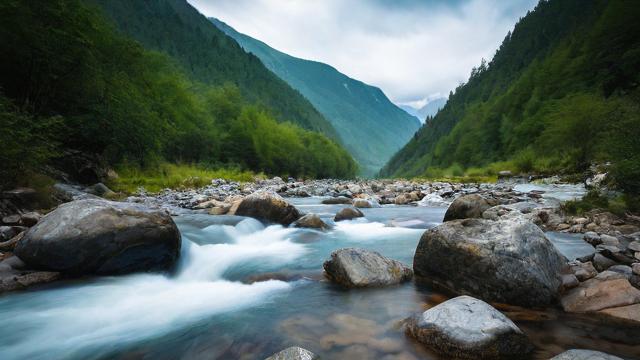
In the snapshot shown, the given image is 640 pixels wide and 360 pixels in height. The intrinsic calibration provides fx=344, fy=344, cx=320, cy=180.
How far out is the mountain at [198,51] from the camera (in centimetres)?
10594

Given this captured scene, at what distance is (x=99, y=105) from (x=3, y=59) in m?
3.81

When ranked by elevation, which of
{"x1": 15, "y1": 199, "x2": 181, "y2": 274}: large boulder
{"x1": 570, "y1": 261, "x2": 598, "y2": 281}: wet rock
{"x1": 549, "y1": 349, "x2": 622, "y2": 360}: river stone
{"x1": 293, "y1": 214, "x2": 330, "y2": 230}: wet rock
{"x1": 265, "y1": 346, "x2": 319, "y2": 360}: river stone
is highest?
{"x1": 15, "y1": 199, "x2": 181, "y2": 274}: large boulder

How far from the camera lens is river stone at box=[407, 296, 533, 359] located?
3.55 metres

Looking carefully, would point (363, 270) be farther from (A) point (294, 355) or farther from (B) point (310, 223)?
(B) point (310, 223)

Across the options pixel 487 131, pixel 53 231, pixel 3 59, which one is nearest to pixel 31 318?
pixel 53 231

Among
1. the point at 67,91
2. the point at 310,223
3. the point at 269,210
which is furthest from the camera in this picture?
the point at 67,91

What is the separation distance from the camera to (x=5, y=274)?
5652 millimetres

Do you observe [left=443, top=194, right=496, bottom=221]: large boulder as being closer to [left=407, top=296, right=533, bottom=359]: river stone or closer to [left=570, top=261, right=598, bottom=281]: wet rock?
[left=570, top=261, right=598, bottom=281]: wet rock

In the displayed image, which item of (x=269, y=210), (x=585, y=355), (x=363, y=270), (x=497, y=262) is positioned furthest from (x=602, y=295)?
(x=269, y=210)

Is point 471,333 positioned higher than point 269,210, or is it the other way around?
point 269,210

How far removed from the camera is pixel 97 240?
5977 mm

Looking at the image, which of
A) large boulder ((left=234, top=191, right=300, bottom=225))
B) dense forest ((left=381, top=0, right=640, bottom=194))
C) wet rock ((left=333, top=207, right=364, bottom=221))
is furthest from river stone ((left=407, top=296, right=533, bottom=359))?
wet rock ((left=333, top=207, right=364, bottom=221))

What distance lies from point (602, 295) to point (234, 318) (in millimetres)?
5199

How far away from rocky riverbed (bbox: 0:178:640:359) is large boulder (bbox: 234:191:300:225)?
113 inches
